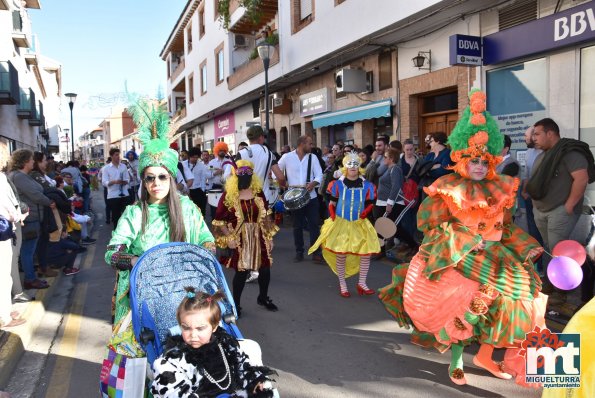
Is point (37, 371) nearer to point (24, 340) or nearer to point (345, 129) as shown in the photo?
point (24, 340)

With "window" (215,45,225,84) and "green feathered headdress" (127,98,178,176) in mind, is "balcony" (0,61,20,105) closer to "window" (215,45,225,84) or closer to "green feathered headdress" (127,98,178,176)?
"window" (215,45,225,84)

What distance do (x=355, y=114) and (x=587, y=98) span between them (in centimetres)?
642

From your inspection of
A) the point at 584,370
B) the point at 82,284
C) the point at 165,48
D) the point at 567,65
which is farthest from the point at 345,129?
the point at 165,48

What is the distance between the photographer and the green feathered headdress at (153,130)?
3.39 metres

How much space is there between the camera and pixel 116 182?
11.0m

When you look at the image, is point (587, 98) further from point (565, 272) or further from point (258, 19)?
point (258, 19)

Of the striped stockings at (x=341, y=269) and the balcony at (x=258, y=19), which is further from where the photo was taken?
the balcony at (x=258, y=19)

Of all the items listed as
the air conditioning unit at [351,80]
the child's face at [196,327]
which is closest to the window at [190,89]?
the air conditioning unit at [351,80]

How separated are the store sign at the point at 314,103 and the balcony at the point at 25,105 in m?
12.6

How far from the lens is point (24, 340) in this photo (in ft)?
15.1

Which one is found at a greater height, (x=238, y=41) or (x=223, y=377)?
(x=238, y=41)

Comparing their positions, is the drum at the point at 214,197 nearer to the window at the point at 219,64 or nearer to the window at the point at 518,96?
the window at the point at 518,96

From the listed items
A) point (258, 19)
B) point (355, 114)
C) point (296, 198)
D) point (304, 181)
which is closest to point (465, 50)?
point (304, 181)

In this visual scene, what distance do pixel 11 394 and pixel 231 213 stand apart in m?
2.60
